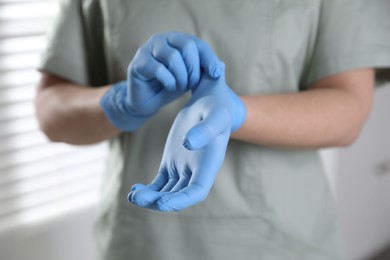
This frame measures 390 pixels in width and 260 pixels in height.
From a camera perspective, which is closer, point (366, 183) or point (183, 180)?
point (183, 180)

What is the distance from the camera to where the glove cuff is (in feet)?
2.49

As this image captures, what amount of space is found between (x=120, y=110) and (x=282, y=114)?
0.73 feet

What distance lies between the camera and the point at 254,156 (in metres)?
0.85

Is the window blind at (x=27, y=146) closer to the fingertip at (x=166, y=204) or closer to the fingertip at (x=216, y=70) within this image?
the fingertip at (x=216, y=70)

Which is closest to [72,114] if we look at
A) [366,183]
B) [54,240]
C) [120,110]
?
[120,110]

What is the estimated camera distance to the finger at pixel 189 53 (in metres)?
0.64

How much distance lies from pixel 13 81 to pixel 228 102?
669mm

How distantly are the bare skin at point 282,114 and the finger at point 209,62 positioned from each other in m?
0.10

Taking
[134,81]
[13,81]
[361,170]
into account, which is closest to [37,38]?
[13,81]

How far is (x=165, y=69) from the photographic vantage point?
0.65 m

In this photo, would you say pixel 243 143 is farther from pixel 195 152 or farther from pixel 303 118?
pixel 195 152

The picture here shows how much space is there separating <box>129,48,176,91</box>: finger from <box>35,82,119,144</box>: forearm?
15 centimetres

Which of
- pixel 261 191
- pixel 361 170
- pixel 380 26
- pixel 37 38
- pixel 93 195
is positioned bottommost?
pixel 361 170

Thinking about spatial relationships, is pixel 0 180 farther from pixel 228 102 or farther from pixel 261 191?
pixel 228 102
